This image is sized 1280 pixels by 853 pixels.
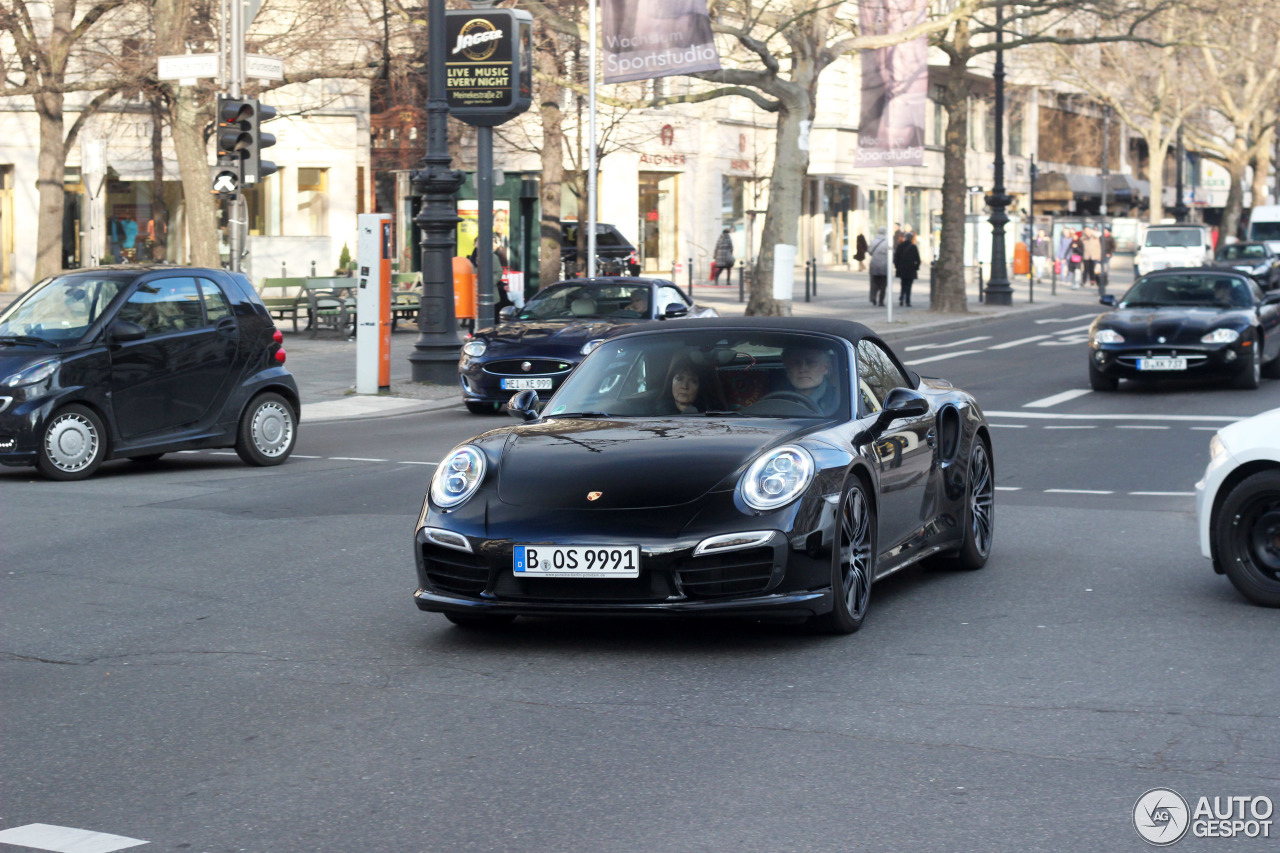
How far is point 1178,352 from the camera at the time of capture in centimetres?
1933

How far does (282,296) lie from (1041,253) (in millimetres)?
35199

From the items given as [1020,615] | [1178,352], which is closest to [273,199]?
[1178,352]

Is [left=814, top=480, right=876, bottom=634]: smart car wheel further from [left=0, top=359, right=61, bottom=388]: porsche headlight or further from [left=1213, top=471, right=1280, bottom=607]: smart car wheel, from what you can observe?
[left=0, top=359, right=61, bottom=388]: porsche headlight

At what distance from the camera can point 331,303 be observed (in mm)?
30969

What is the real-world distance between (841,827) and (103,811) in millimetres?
2073

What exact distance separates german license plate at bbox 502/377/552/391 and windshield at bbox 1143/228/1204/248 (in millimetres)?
35386

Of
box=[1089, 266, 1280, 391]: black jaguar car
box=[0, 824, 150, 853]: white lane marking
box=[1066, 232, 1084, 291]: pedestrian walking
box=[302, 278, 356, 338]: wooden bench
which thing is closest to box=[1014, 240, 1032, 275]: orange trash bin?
box=[1066, 232, 1084, 291]: pedestrian walking

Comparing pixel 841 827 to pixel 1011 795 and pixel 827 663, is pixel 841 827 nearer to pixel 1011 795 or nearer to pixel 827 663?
pixel 1011 795

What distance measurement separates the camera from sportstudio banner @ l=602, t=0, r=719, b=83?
90.0ft

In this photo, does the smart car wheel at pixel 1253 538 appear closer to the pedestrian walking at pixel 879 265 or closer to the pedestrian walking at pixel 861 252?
the pedestrian walking at pixel 879 265

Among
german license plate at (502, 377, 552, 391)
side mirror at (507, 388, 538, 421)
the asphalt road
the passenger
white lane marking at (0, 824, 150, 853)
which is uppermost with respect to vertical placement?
the passenger

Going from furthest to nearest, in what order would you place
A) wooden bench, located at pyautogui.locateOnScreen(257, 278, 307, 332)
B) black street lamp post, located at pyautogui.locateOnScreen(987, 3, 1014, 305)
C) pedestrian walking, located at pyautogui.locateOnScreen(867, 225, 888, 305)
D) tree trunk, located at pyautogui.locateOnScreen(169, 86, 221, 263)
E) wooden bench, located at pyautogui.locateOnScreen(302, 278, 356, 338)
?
black street lamp post, located at pyautogui.locateOnScreen(987, 3, 1014, 305) → pedestrian walking, located at pyautogui.locateOnScreen(867, 225, 888, 305) → wooden bench, located at pyautogui.locateOnScreen(257, 278, 307, 332) → wooden bench, located at pyautogui.locateOnScreen(302, 278, 356, 338) → tree trunk, located at pyautogui.locateOnScreen(169, 86, 221, 263)

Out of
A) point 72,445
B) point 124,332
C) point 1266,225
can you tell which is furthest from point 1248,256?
point 72,445

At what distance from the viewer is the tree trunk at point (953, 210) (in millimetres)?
39656
